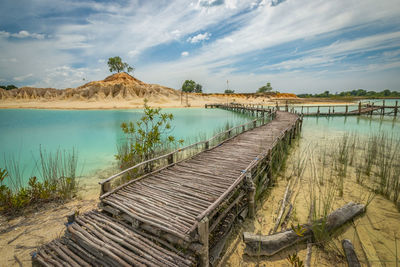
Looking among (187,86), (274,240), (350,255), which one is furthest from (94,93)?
(350,255)

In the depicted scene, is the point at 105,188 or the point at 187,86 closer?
the point at 105,188

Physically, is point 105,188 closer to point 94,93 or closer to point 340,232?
point 340,232

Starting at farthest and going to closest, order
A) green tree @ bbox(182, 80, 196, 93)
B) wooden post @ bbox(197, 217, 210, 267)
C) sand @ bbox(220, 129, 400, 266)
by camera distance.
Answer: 1. green tree @ bbox(182, 80, 196, 93)
2. sand @ bbox(220, 129, 400, 266)
3. wooden post @ bbox(197, 217, 210, 267)

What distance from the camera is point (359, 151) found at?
9.27 meters

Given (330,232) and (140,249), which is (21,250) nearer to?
(140,249)

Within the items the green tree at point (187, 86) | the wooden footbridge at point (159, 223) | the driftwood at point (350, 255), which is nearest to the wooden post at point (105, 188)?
the wooden footbridge at point (159, 223)

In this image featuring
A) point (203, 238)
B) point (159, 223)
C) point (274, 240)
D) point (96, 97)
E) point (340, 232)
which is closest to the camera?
point (203, 238)

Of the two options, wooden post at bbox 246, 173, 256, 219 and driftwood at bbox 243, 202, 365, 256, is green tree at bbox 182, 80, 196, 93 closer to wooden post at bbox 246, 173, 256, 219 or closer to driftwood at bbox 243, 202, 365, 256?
wooden post at bbox 246, 173, 256, 219

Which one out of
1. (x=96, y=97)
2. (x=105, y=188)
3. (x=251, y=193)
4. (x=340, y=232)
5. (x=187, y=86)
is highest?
(x=187, y=86)

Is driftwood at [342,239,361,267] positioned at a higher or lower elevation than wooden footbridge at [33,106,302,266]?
lower

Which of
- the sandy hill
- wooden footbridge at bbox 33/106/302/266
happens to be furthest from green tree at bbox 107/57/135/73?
wooden footbridge at bbox 33/106/302/266

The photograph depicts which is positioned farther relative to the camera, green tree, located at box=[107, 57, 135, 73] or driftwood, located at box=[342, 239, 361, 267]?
green tree, located at box=[107, 57, 135, 73]

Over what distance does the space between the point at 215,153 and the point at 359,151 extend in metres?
7.75

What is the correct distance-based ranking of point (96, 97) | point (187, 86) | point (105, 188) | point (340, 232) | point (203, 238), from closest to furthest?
point (203, 238) → point (340, 232) → point (105, 188) → point (96, 97) → point (187, 86)
